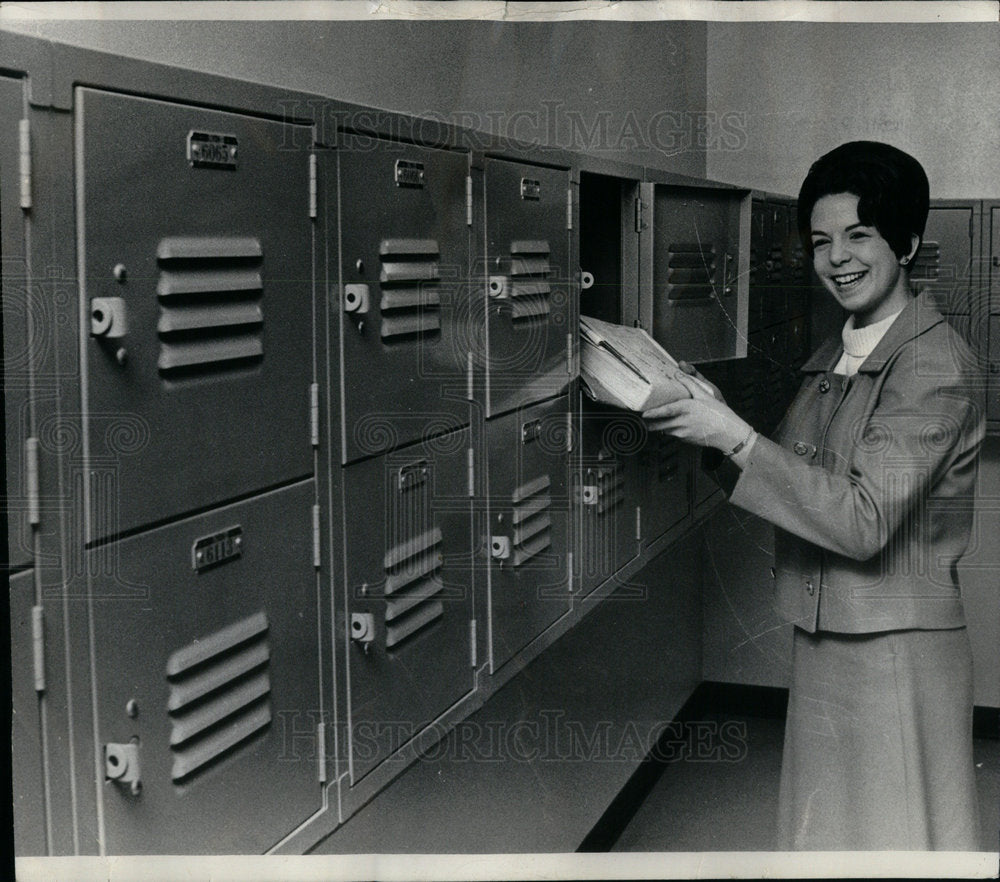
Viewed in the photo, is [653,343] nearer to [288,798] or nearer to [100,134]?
[288,798]

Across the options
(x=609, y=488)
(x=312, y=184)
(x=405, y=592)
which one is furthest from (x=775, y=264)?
(x=312, y=184)

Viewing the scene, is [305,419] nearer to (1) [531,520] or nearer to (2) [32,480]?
(2) [32,480]

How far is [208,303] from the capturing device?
4.22 ft

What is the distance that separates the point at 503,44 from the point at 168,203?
179 centimetres

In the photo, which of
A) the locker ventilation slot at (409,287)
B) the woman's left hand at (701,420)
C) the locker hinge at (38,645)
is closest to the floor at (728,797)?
the woman's left hand at (701,420)

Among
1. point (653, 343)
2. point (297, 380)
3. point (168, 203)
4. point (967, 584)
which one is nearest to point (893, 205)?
point (653, 343)

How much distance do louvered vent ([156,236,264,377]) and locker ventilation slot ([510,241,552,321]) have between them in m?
0.76

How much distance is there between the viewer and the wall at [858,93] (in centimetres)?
251

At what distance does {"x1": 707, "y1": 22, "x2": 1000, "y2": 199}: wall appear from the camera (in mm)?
2512

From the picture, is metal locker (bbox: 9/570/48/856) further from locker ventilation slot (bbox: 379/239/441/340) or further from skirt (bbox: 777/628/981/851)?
skirt (bbox: 777/628/981/851)

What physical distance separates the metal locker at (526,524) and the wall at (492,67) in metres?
0.79

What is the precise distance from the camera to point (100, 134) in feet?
3.67

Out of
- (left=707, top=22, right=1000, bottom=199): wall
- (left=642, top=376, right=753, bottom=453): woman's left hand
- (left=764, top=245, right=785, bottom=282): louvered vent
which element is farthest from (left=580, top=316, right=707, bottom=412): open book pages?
(left=707, top=22, right=1000, bottom=199): wall

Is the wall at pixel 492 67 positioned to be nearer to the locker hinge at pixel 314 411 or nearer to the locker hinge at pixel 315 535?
the locker hinge at pixel 314 411
